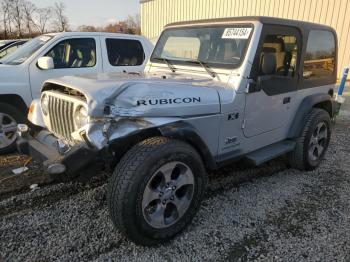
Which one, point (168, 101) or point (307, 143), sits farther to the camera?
point (307, 143)

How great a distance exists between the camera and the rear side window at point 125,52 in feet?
19.1

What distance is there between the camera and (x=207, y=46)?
353 centimetres

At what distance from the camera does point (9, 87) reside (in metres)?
4.68

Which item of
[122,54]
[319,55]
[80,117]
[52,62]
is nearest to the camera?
[80,117]

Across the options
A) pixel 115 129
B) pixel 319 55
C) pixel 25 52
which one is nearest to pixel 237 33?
pixel 319 55

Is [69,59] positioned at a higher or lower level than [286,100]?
higher

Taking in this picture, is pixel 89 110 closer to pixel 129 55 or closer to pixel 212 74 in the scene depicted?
pixel 212 74

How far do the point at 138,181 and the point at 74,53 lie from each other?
12.5 ft

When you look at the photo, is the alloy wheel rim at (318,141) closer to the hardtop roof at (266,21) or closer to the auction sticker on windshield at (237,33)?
the hardtop roof at (266,21)

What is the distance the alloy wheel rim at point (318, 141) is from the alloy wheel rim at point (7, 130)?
14.2 ft

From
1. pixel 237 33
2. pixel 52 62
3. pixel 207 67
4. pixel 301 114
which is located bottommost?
pixel 301 114

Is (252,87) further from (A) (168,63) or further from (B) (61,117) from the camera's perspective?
(B) (61,117)

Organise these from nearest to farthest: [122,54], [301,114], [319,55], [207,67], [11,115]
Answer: [207,67], [301,114], [319,55], [11,115], [122,54]

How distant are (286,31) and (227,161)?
5.61 feet
